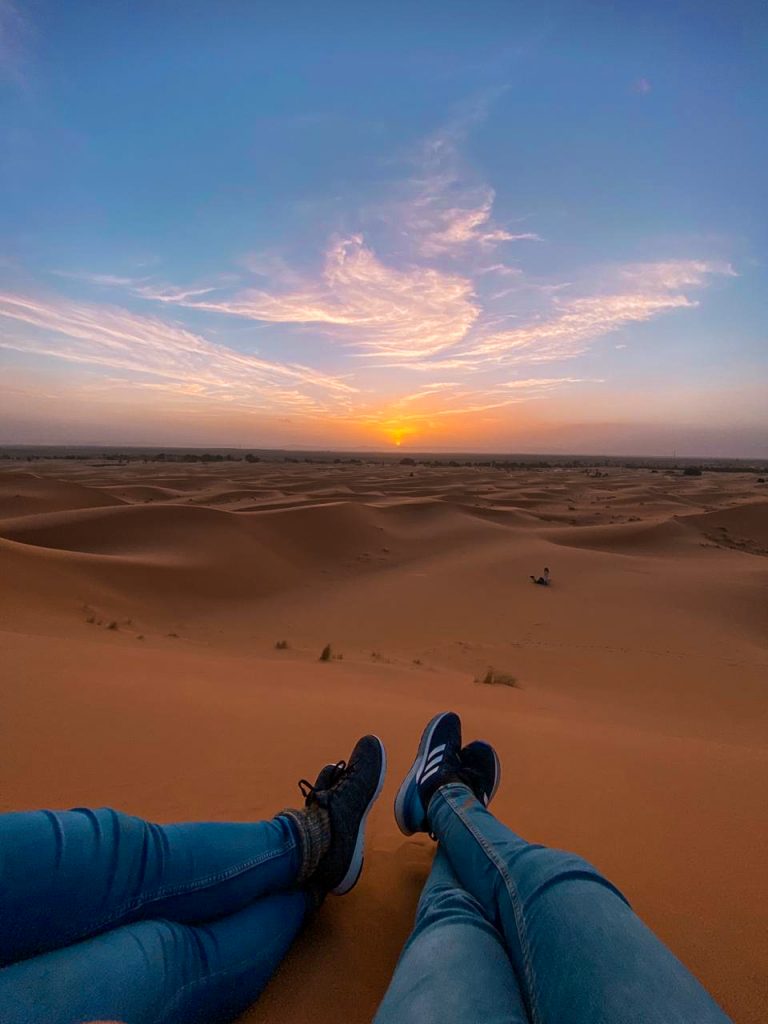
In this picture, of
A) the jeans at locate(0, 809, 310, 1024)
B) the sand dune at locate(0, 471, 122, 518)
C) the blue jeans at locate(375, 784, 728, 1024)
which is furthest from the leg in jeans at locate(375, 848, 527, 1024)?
the sand dune at locate(0, 471, 122, 518)

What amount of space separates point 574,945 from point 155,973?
3.17ft

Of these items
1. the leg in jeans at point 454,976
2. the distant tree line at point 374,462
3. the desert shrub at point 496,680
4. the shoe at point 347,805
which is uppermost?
the distant tree line at point 374,462

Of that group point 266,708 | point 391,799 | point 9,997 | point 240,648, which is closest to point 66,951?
point 9,997

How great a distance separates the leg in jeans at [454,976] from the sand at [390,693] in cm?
35

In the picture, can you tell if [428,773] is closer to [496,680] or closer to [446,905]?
[446,905]

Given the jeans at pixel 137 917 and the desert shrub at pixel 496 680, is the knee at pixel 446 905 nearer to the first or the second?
the jeans at pixel 137 917

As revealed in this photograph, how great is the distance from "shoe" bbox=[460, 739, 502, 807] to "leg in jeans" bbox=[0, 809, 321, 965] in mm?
968

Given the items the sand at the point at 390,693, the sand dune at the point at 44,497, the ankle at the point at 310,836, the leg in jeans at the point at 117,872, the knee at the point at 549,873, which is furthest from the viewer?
the sand dune at the point at 44,497

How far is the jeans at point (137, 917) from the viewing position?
44.3 inches

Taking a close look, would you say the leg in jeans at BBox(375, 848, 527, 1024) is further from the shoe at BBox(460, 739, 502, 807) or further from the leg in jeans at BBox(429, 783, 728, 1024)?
the shoe at BBox(460, 739, 502, 807)

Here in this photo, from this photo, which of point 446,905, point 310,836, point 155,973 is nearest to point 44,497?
point 310,836

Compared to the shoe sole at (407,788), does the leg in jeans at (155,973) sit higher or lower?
higher

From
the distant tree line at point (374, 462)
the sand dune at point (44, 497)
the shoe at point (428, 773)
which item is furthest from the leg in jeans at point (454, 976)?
the distant tree line at point (374, 462)

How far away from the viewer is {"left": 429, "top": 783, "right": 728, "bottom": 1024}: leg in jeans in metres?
1.06
